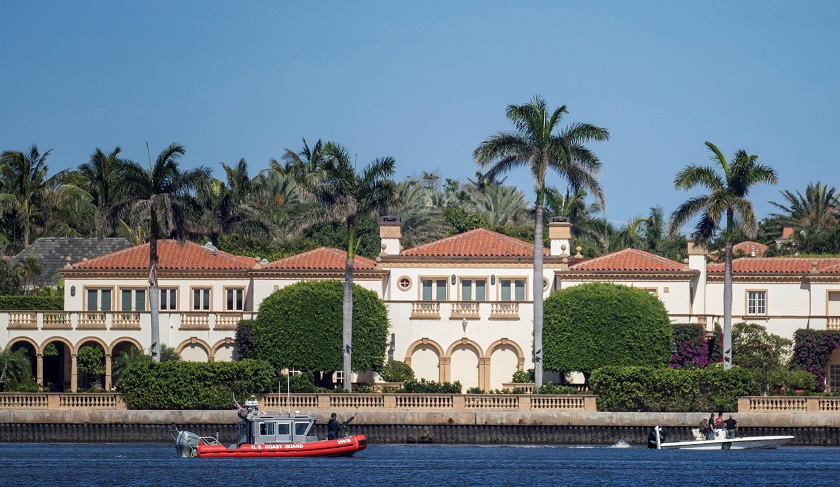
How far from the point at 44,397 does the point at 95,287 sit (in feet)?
60.6

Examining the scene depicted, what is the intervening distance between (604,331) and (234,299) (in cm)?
1995

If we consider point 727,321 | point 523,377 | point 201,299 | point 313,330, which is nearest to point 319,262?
point 201,299

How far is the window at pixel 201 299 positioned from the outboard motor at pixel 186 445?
2748cm

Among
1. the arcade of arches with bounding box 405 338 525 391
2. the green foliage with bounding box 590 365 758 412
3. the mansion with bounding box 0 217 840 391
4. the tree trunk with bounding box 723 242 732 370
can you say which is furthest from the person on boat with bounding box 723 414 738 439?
the arcade of arches with bounding box 405 338 525 391

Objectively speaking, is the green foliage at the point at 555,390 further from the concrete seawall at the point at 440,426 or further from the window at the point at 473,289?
the window at the point at 473,289

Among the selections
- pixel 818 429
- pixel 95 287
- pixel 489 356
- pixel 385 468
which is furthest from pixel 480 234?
pixel 385 468

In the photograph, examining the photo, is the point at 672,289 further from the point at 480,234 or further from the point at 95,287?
the point at 95,287

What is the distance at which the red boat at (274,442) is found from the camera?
7056cm

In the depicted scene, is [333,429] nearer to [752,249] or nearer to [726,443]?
[726,443]

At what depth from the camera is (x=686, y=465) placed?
227 ft

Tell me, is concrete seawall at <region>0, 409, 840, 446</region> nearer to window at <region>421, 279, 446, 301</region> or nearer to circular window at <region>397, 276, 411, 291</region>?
circular window at <region>397, 276, 411, 291</region>

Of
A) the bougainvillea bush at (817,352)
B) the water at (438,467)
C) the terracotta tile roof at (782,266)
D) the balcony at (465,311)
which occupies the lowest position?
the water at (438,467)

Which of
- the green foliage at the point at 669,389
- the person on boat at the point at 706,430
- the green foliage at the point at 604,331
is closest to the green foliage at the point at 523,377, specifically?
the green foliage at the point at 604,331

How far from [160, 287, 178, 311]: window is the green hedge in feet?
16.6
